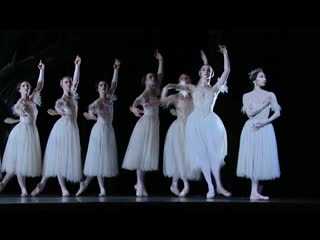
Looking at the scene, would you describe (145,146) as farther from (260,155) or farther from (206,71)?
(260,155)

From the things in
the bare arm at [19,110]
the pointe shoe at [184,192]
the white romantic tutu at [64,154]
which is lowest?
the pointe shoe at [184,192]

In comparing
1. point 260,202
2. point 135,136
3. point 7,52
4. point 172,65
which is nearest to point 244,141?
point 260,202

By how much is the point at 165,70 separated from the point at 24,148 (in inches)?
84.1

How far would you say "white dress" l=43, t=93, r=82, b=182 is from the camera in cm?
802

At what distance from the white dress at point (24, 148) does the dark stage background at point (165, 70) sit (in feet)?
2.57

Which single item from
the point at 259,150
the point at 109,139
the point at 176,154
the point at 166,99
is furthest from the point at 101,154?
the point at 259,150

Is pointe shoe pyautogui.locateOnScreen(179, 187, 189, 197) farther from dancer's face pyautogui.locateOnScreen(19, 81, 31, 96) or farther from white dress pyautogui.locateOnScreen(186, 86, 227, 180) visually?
dancer's face pyautogui.locateOnScreen(19, 81, 31, 96)

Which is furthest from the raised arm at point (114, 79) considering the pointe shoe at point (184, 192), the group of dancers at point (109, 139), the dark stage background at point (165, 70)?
the pointe shoe at point (184, 192)

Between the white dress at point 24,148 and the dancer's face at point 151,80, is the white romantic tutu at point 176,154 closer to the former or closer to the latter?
the dancer's face at point 151,80

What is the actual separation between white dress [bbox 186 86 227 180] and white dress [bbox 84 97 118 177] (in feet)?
3.09

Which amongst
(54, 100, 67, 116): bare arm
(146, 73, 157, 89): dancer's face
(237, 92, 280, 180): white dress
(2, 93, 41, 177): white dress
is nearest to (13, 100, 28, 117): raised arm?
(2, 93, 41, 177): white dress

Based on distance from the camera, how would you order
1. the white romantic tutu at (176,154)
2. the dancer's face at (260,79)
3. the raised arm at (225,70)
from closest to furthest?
the dancer's face at (260,79) < the raised arm at (225,70) < the white romantic tutu at (176,154)

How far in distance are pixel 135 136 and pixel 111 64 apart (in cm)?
134

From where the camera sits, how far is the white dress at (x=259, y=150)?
737 centimetres
